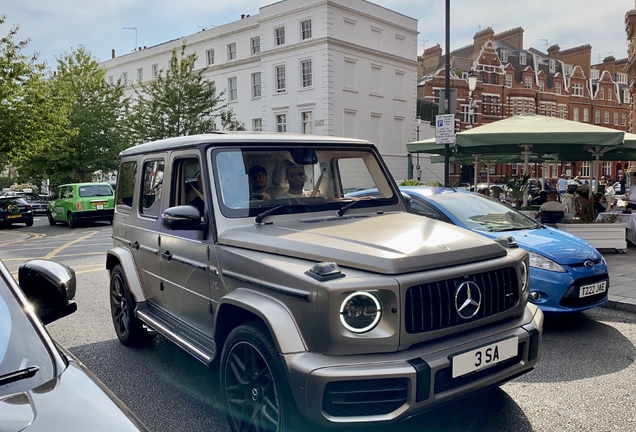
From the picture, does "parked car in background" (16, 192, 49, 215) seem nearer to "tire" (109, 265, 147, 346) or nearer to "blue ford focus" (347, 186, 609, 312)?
"tire" (109, 265, 147, 346)

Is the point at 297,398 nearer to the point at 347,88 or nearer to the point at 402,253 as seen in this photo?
the point at 402,253

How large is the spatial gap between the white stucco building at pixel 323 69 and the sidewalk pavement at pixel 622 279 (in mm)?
27109

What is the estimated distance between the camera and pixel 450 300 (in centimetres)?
290

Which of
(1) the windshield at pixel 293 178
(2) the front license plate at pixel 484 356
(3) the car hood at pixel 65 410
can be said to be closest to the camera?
(3) the car hood at pixel 65 410

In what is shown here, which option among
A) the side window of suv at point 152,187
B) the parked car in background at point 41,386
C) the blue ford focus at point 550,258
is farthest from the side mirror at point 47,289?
the blue ford focus at point 550,258

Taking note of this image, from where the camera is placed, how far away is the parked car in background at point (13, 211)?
71.4 ft

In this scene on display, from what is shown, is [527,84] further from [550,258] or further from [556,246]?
[550,258]

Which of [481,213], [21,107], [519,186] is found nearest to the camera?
[481,213]

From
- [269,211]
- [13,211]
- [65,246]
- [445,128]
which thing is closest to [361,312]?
[269,211]

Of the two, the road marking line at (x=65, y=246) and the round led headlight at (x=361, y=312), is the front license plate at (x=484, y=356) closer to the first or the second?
the round led headlight at (x=361, y=312)

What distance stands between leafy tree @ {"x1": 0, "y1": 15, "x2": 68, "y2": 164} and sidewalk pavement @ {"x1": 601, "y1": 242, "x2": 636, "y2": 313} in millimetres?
20717

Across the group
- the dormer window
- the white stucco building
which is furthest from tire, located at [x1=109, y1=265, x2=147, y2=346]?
the dormer window

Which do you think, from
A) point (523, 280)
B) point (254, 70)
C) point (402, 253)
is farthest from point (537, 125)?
point (254, 70)

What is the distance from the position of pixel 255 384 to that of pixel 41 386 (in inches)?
60.9
